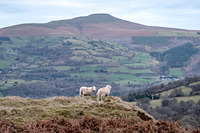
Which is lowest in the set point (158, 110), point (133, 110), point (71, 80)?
point (71, 80)

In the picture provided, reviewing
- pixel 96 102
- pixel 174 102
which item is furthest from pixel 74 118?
pixel 174 102

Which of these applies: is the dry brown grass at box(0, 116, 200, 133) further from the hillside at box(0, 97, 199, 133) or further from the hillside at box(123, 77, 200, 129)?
the hillside at box(123, 77, 200, 129)

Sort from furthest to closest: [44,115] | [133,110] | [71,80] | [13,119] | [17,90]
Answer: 1. [71,80]
2. [17,90]
3. [133,110]
4. [44,115]
5. [13,119]

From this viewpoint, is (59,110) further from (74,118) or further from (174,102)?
(174,102)

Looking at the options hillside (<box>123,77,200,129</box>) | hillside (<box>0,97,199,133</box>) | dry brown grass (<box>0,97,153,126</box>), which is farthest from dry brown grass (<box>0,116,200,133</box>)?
hillside (<box>123,77,200,129</box>)

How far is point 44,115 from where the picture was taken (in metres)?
15.4

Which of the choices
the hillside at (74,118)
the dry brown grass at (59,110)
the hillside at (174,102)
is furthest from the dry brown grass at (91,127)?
the hillside at (174,102)

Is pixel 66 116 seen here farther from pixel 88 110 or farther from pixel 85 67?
pixel 85 67

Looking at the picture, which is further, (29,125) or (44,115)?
(44,115)

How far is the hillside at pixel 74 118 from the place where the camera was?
13.3m

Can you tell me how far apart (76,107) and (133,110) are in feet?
12.3

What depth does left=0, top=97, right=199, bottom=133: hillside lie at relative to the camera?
1326cm

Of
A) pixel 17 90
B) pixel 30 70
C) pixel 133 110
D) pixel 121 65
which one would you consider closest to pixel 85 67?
pixel 121 65

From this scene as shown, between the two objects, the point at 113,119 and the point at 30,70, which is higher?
the point at 113,119
